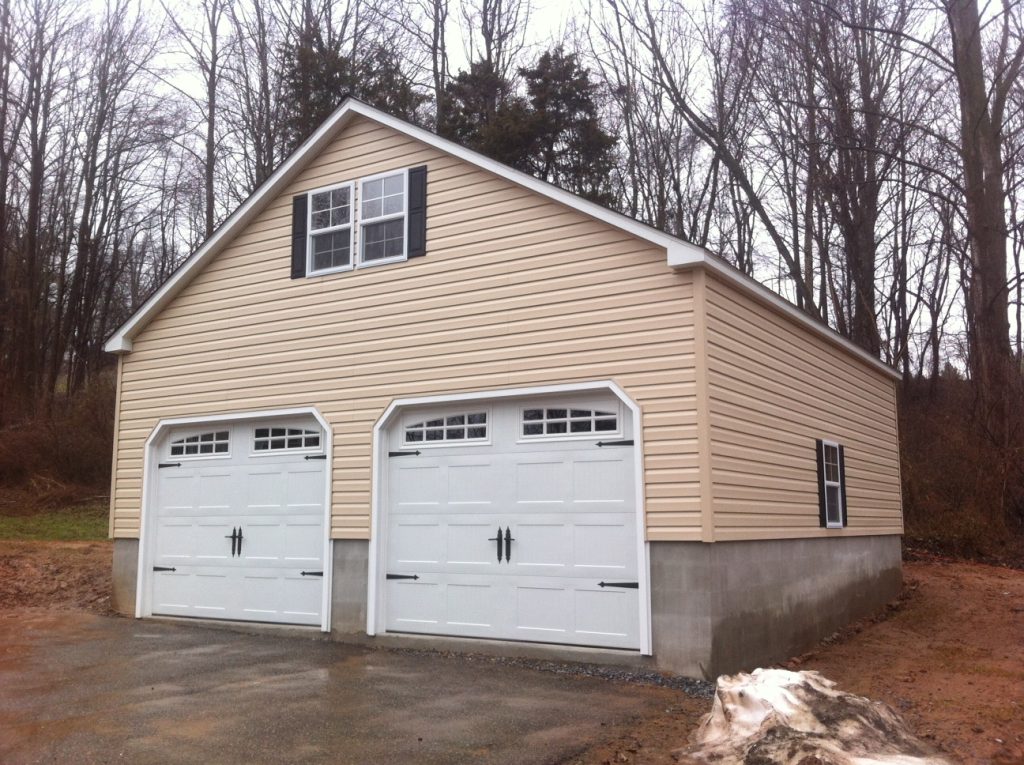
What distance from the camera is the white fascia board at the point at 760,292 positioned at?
823cm

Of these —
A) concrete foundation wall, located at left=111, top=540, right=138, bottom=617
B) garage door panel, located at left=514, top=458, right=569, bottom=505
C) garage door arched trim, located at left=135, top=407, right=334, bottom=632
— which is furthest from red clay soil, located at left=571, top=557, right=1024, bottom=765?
concrete foundation wall, located at left=111, top=540, right=138, bottom=617

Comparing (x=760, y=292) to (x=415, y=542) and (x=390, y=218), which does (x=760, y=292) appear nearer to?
(x=390, y=218)

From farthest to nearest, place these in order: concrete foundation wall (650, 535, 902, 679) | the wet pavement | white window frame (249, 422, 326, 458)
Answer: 1. white window frame (249, 422, 326, 458)
2. concrete foundation wall (650, 535, 902, 679)
3. the wet pavement

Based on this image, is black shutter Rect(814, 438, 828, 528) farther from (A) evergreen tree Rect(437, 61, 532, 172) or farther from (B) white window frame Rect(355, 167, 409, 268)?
(A) evergreen tree Rect(437, 61, 532, 172)

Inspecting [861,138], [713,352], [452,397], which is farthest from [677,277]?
[861,138]

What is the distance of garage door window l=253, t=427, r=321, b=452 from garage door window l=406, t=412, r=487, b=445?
145cm

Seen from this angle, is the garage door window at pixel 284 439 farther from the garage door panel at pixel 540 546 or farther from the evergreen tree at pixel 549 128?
the evergreen tree at pixel 549 128

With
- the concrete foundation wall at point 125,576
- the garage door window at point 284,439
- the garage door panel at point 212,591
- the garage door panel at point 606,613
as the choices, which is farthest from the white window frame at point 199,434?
the garage door panel at point 606,613

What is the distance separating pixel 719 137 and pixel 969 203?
6095 millimetres

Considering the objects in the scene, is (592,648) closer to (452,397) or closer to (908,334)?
(452,397)

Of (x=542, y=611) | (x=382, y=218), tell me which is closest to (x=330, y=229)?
(x=382, y=218)

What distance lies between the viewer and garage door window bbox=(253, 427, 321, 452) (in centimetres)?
1077

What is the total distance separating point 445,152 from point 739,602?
224 inches

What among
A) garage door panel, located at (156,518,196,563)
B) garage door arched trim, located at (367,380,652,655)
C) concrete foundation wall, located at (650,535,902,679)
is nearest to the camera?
concrete foundation wall, located at (650,535,902,679)
